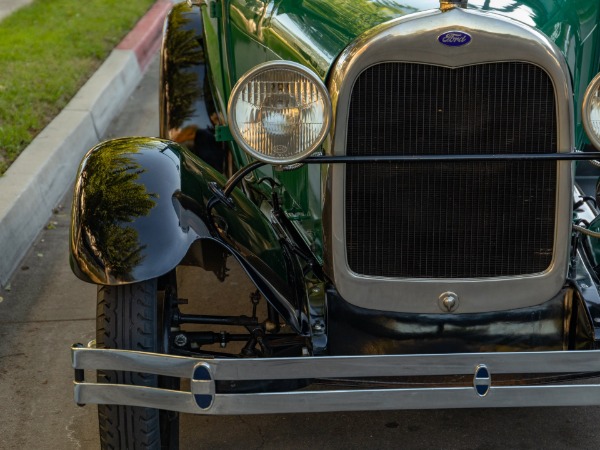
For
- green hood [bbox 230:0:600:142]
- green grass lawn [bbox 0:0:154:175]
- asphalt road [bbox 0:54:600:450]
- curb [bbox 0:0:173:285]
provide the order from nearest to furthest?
1. green hood [bbox 230:0:600:142]
2. asphalt road [bbox 0:54:600:450]
3. curb [bbox 0:0:173:285]
4. green grass lawn [bbox 0:0:154:175]

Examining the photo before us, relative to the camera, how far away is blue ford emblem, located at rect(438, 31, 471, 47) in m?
2.73

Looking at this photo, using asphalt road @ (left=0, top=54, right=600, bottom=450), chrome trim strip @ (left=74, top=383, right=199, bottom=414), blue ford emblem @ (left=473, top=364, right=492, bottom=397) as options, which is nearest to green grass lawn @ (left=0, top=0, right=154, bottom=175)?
asphalt road @ (left=0, top=54, right=600, bottom=450)

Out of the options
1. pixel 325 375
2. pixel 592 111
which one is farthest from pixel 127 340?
pixel 592 111

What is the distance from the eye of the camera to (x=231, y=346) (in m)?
4.11

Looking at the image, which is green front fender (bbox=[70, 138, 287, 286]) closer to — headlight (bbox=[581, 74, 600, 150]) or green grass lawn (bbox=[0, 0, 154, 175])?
headlight (bbox=[581, 74, 600, 150])

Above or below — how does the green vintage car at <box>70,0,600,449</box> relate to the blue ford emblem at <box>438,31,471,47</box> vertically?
below

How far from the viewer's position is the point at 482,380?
9.01 feet

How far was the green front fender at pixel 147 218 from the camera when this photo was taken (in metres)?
2.86

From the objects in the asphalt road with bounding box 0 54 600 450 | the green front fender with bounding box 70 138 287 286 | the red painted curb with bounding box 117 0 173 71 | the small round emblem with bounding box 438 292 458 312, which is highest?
the green front fender with bounding box 70 138 287 286

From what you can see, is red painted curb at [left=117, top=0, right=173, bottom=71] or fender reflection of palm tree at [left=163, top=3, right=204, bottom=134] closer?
fender reflection of palm tree at [left=163, top=3, right=204, bottom=134]

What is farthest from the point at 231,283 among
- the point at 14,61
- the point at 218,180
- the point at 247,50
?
the point at 14,61

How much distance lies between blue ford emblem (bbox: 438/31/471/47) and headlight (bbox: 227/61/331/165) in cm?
36

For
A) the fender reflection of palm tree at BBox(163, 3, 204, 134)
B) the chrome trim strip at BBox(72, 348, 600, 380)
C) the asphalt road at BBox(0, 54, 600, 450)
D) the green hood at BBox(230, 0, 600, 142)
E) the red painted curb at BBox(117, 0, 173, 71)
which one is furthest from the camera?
the red painted curb at BBox(117, 0, 173, 71)

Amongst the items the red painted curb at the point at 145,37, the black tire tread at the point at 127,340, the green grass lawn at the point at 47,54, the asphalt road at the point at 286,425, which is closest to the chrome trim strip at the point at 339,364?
the black tire tread at the point at 127,340
